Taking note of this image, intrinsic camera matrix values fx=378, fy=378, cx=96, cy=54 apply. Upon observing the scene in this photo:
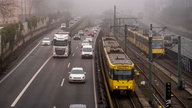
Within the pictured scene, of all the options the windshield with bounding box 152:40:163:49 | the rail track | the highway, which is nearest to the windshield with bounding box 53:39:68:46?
the highway

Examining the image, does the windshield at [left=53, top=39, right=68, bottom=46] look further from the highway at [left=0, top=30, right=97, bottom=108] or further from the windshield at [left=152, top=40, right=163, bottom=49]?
the windshield at [left=152, top=40, right=163, bottom=49]

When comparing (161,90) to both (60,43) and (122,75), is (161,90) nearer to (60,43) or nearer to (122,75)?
(122,75)

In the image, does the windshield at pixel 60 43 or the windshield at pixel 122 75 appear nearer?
the windshield at pixel 122 75

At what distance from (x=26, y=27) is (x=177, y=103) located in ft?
148

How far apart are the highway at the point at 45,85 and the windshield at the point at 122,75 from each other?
8.39ft

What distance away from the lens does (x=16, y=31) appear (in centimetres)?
6038

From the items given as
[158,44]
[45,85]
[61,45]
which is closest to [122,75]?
[45,85]

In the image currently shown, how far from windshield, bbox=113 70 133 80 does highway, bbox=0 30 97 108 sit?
8.39 feet

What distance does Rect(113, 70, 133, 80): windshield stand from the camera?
3312 cm

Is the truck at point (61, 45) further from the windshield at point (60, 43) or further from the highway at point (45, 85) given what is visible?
the highway at point (45, 85)

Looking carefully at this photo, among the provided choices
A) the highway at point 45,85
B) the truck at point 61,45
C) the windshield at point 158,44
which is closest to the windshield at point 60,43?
the truck at point 61,45

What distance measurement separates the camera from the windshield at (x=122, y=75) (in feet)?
109

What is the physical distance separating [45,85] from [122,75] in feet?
27.3

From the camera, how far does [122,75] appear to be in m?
33.2
